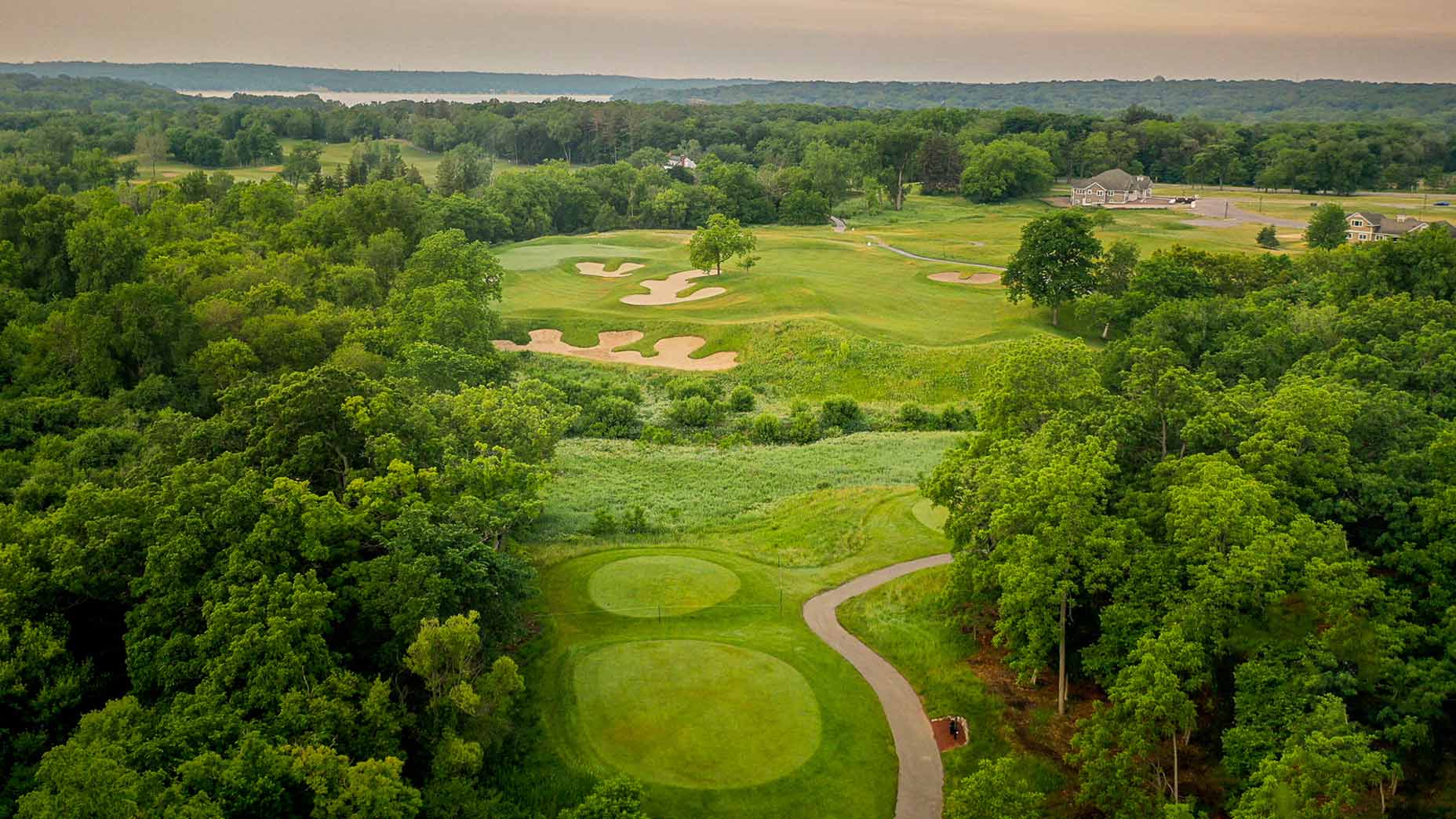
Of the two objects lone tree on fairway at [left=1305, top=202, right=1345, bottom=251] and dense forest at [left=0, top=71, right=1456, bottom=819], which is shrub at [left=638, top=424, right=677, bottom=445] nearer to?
dense forest at [left=0, top=71, right=1456, bottom=819]

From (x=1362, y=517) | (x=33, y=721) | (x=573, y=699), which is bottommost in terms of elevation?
(x=573, y=699)

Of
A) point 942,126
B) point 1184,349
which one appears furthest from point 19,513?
point 942,126

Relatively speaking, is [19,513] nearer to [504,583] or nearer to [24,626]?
[24,626]

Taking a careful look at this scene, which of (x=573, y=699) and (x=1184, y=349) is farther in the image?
(x=1184, y=349)

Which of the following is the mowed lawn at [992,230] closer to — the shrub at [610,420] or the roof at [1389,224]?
the roof at [1389,224]

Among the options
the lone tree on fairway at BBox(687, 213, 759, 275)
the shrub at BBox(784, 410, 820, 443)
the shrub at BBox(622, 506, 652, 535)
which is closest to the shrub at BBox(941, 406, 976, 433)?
the shrub at BBox(784, 410, 820, 443)

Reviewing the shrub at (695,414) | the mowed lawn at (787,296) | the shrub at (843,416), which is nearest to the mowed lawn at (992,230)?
the mowed lawn at (787,296)

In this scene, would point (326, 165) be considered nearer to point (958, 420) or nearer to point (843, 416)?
point (843, 416)
